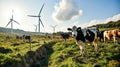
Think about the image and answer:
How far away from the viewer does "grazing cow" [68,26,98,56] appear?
1005 inches

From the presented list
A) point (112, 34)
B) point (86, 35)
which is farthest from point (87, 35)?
point (112, 34)

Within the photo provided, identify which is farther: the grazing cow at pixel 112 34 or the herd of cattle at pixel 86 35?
the grazing cow at pixel 112 34

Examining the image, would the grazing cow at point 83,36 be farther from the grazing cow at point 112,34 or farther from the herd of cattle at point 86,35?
the grazing cow at point 112,34

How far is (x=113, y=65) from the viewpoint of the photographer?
21406mm

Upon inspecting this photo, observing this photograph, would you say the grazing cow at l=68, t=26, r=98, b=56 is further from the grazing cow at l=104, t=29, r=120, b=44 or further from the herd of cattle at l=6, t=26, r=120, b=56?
the grazing cow at l=104, t=29, r=120, b=44

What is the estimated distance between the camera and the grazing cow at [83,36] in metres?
25.5

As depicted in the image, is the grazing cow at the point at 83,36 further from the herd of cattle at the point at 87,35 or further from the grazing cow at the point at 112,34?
the grazing cow at the point at 112,34

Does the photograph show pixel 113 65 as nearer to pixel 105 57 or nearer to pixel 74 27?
pixel 105 57

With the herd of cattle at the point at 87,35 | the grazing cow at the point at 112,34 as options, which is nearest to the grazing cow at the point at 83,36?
the herd of cattle at the point at 87,35

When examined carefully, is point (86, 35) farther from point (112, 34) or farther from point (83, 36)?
point (112, 34)

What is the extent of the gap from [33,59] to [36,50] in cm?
339

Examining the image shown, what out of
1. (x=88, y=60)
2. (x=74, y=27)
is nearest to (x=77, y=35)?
(x=74, y=27)

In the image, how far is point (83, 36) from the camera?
25.9 m

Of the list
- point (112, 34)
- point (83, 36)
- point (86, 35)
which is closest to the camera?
point (83, 36)
